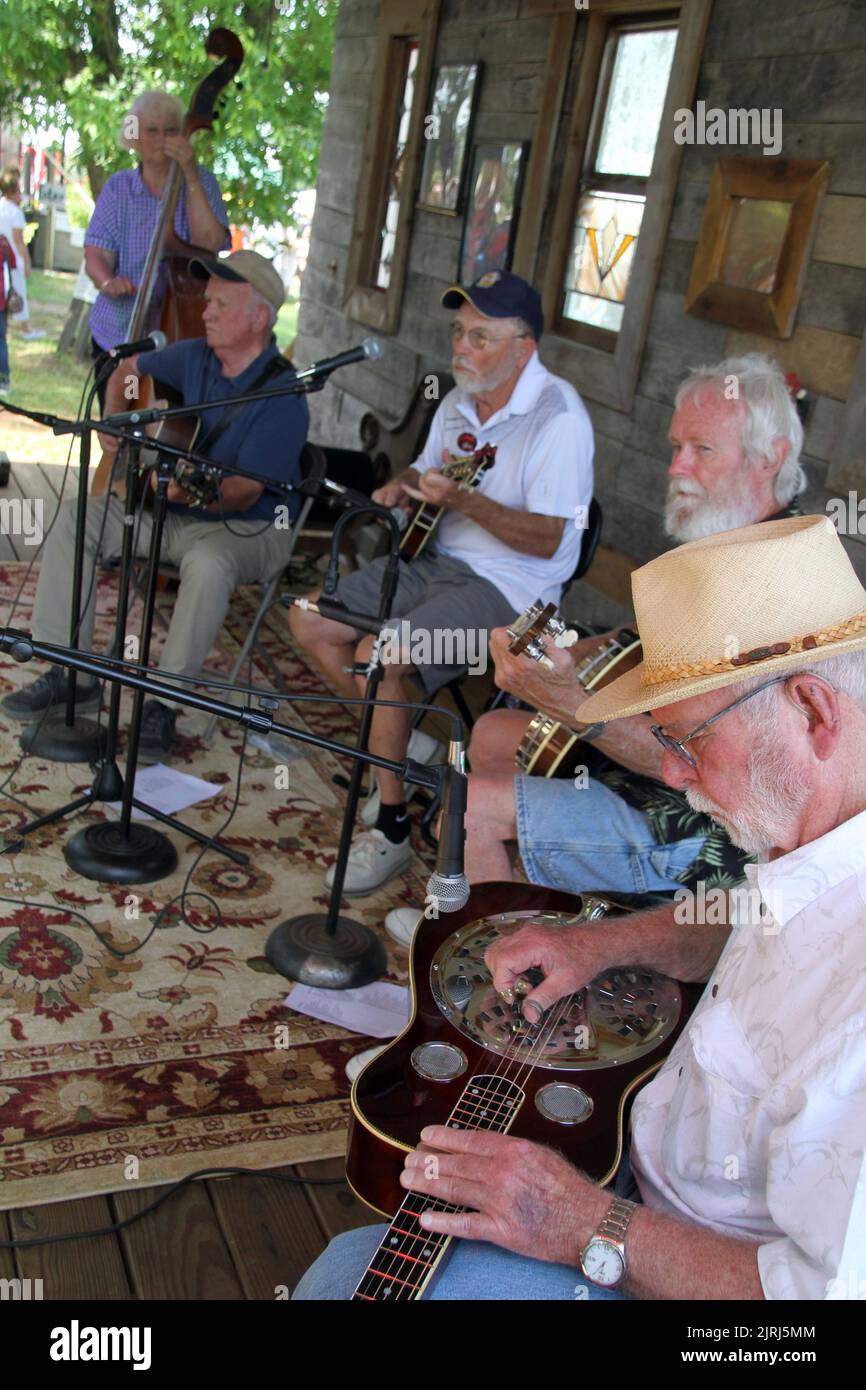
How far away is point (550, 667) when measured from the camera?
229cm

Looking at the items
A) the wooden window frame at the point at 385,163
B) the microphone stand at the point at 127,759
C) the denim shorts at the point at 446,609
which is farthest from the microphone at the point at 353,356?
the wooden window frame at the point at 385,163

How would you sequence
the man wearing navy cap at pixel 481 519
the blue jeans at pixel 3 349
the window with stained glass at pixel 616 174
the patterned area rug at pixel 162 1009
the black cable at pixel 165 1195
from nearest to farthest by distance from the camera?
the black cable at pixel 165 1195 → the patterned area rug at pixel 162 1009 → the man wearing navy cap at pixel 481 519 → the window with stained glass at pixel 616 174 → the blue jeans at pixel 3 349

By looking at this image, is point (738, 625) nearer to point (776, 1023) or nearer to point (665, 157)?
point (776, 1023)

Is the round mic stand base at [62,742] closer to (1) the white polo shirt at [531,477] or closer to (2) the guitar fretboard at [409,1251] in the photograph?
(1) the white polo shirt at [531,477]

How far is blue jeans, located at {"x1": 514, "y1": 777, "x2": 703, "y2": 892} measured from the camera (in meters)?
2.15

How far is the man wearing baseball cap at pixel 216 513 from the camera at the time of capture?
11.1 feet

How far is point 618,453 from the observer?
3.70 metres

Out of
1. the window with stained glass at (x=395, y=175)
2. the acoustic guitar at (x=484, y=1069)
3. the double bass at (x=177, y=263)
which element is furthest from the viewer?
the window with stained glass at (x=395, y=175)

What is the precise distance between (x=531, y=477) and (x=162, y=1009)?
155 cm

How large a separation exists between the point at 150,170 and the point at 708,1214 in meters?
4.15

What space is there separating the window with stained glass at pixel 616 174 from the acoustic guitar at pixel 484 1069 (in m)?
2.47

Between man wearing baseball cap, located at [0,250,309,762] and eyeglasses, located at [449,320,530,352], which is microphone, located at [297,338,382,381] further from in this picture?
man wearing baseball cap, located at [0,250,309,762]

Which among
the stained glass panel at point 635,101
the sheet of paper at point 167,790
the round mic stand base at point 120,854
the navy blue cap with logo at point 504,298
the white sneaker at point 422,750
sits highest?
the stained glass panel at point 635,101

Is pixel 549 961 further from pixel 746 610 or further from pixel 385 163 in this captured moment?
pixel 385 163
